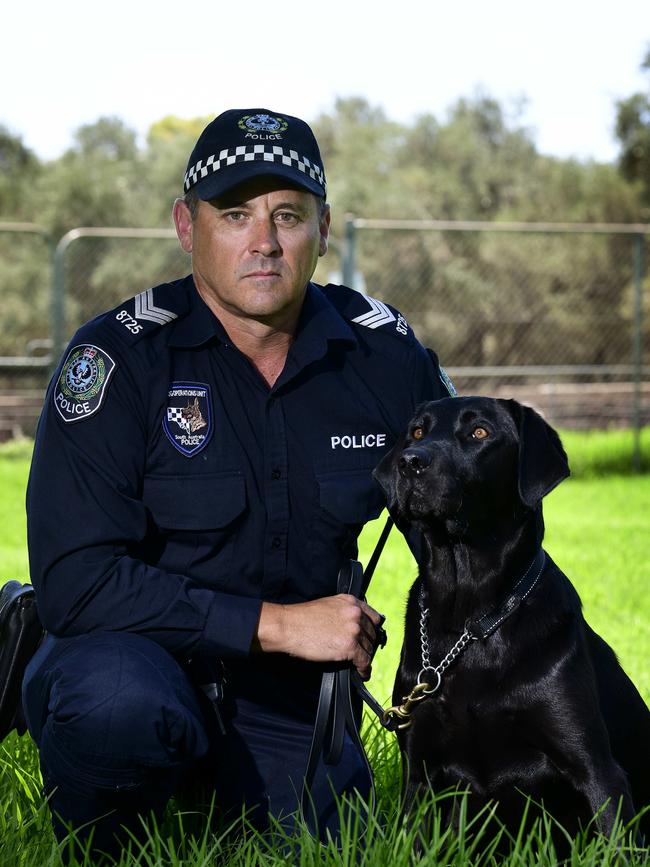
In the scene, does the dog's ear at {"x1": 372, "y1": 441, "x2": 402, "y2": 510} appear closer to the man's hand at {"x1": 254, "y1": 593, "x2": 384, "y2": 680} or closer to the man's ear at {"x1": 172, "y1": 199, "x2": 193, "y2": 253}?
the man's hand at {"x1": 254, "y1": 593, "x2": 384, "y2": 680}

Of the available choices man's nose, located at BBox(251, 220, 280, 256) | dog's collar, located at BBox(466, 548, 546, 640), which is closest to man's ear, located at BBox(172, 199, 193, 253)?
man's nose, located at BBox(251, 220, 280, 256)

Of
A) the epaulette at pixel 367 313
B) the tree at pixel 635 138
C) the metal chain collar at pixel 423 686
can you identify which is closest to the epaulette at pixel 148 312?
the epaulette at pixel 367 313

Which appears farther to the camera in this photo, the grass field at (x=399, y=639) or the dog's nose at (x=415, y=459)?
the dog's nose at (x=415, y=459)

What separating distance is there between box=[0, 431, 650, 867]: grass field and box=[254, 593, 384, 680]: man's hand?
380mm

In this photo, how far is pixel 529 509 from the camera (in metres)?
2.59

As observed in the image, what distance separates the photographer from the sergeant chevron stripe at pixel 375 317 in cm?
316

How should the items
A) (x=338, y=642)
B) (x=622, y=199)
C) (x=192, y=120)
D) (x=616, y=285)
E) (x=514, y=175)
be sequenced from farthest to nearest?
(x=192, y=120) < (x=514, y=175) < (x=622, y=199) < (x=616, y=285) < (x=338, y=642)

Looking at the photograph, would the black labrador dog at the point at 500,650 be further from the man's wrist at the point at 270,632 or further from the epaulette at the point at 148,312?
the epaulette at the point at 148,312

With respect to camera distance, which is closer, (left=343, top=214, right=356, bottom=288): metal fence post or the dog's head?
the dog's head

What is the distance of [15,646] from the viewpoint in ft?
9.03

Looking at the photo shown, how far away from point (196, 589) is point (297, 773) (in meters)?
0.59

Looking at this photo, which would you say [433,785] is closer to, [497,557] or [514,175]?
[497,557]

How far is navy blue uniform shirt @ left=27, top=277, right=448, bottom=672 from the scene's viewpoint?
2555mm

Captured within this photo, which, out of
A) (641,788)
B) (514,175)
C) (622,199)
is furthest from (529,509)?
(514,175)
